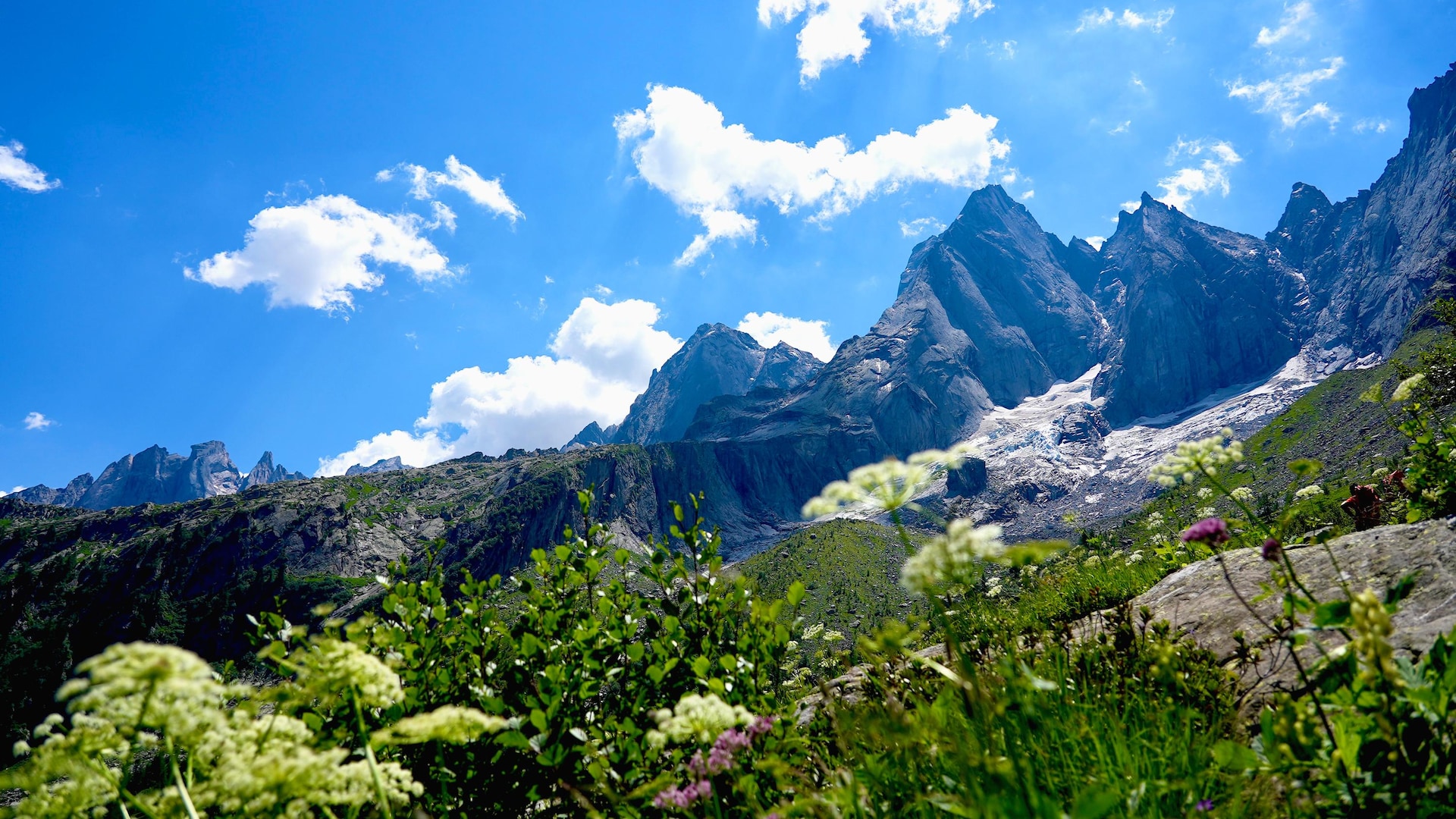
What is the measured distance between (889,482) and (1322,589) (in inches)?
208

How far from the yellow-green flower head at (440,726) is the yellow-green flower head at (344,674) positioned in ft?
0.48

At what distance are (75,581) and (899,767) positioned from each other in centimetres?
27863

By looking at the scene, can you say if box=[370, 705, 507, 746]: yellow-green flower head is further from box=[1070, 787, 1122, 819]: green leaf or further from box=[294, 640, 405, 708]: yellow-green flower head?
box=[1070, 787, 1122, 819]: green leaf

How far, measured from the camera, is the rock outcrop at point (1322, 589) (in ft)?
14.0

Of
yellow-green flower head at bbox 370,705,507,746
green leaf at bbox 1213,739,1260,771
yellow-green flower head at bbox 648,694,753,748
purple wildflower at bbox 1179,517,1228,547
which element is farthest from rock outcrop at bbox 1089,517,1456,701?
yellow-green flower head at bbox 370,705,507,746

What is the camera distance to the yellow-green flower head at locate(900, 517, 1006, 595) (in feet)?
8.38

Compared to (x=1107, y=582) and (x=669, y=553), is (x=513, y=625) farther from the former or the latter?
(x=1107, y=582)

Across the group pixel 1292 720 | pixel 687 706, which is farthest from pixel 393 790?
pixel 1292 720

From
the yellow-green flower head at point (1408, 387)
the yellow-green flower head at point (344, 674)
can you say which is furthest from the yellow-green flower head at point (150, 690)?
the yellow-green flower head at point (1408, 387)

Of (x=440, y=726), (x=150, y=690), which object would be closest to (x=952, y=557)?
(x=440, y=726)

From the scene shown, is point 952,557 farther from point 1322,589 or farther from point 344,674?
point 1322,589

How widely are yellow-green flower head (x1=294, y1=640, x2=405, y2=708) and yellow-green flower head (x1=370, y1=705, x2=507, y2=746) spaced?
146 millimetres

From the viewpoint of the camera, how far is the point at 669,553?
18.0 feet

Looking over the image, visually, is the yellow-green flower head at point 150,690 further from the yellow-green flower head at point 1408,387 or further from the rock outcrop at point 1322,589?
the yellow-green flower head at point 1408,387
